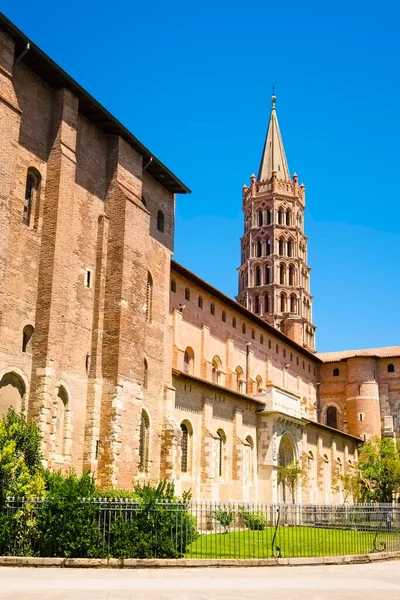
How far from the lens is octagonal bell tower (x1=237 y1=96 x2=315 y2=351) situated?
74812 mm

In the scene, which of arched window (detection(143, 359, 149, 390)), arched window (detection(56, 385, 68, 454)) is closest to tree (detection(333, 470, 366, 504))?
arched window (detection(143, 359, 149, 390))

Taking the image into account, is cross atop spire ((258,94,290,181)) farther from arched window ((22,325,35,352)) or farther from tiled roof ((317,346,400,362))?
arched window ((22,325,35,352))

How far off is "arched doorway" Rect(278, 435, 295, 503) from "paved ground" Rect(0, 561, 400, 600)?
25702mm

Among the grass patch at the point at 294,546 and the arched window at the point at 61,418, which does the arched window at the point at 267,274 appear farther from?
the arched window at the point at 61,418

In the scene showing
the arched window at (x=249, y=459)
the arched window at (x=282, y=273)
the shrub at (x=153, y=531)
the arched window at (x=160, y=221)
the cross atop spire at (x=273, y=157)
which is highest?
the cross atop spire at (x=273, y=157)

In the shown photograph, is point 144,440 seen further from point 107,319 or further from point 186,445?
point 107,319

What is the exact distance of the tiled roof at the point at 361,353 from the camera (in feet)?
214

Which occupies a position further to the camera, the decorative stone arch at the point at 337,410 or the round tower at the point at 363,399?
the decorative stone arch at the point at 337,410

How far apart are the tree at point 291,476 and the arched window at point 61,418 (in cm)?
2047

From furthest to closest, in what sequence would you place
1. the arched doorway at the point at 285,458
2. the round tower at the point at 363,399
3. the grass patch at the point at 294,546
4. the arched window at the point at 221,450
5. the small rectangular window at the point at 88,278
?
1. the round tower at the point at 363,399
2. the arched doorway at the point at 285,458
3. the arched window at the point at 221,450
4. the small rectangular window at the point at 88,278
5. the grass patch at the point at 294,546

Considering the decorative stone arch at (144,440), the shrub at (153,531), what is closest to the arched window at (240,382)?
the decorative stone arch at (144,440)

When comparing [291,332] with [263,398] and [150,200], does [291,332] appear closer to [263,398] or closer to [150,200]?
[263,398]

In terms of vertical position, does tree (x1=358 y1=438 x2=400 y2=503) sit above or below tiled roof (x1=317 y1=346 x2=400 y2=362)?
below

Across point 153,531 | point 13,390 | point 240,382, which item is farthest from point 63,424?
point 240,382
